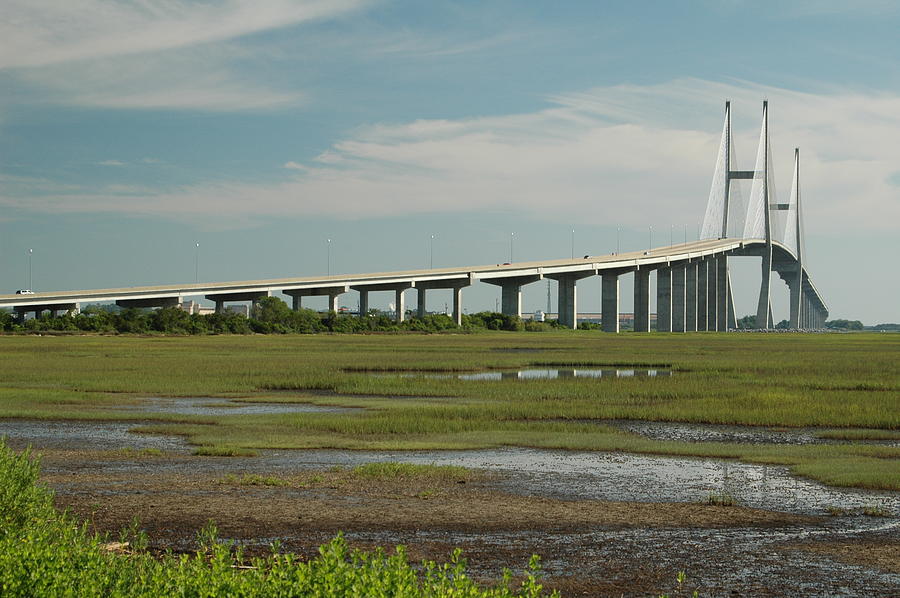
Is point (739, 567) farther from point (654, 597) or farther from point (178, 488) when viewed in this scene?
point (178, 488)

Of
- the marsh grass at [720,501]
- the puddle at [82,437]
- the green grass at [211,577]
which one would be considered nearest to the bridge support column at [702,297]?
the puddle at [82,437]

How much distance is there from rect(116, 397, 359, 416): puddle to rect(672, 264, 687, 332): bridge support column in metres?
100

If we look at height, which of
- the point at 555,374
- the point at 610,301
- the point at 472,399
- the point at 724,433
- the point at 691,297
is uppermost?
the point at 691,297

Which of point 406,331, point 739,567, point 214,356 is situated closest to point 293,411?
point 739,567

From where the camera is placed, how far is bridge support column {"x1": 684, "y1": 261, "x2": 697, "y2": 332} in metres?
128

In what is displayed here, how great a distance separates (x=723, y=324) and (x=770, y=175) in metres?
19.5

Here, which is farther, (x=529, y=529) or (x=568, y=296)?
(x=568, y=296)

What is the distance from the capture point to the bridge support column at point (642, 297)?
12069cm

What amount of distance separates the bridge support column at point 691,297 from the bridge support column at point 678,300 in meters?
1.94

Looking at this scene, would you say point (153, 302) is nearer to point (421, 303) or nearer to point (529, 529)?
point (421, 303)

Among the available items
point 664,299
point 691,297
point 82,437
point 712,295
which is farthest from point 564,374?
point 712,295

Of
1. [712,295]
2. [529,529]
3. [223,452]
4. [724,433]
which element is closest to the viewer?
[529,529]

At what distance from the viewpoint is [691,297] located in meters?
130

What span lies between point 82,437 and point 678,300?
110m
